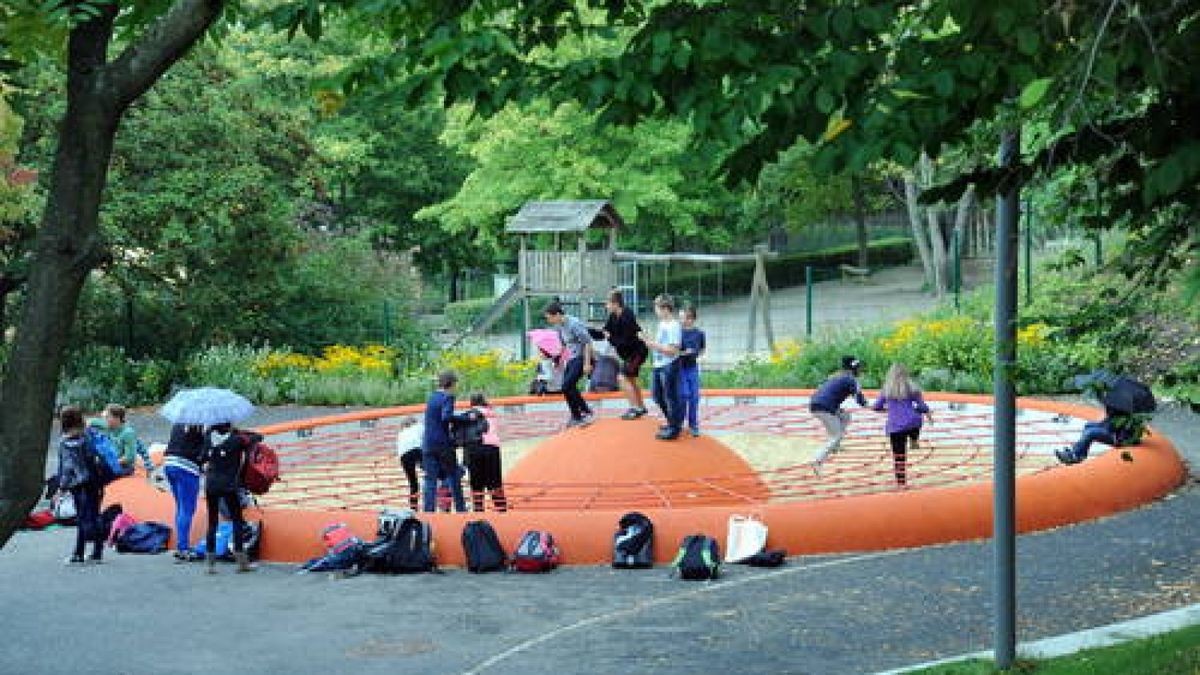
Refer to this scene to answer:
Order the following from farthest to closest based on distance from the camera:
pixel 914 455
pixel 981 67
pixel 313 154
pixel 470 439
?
pixel 313 154
pixel 914 455
pixel 470 439
pixel 981 67

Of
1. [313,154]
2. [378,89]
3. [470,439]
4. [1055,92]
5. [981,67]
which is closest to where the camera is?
[1055,92]

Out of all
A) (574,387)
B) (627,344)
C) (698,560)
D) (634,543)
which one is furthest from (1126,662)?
(574,387)

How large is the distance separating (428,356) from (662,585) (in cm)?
1911

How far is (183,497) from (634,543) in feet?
13.9

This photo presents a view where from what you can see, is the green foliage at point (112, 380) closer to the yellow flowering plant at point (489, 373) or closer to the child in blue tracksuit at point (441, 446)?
the yellow flowering plant at point (489, 373)

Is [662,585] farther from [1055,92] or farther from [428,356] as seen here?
[428,356]

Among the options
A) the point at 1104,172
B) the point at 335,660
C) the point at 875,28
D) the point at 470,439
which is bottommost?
the point at 335,660

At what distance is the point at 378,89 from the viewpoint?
386 inches

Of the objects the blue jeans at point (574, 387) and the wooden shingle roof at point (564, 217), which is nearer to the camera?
the blue jeans at point (574, 387)

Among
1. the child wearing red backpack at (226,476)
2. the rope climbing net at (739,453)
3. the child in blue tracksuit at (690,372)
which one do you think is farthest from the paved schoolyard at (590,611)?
the child in blue tracksuit at (690,372)

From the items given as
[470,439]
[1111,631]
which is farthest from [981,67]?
[470,439]

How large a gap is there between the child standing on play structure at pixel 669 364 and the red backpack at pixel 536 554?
3.40 meters

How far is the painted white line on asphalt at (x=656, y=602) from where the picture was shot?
12945 mm

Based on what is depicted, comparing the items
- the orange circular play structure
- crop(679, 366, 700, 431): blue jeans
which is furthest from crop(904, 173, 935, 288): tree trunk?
crop(679, 366, 700, 431): blue jeans
